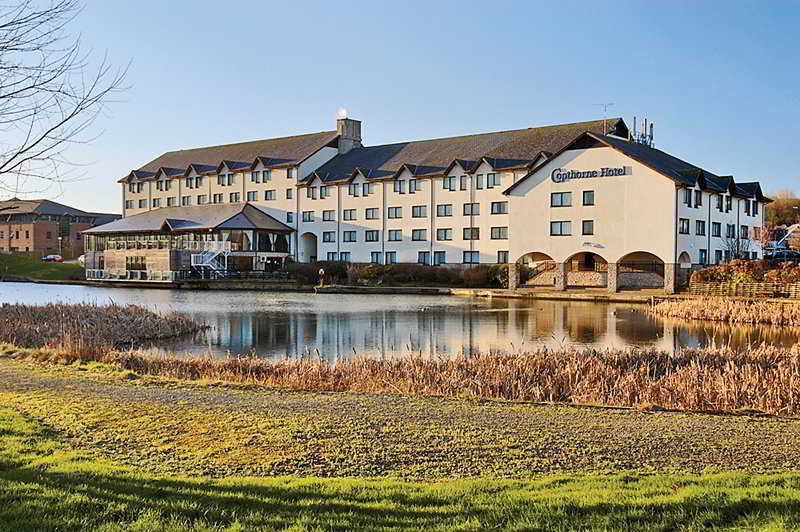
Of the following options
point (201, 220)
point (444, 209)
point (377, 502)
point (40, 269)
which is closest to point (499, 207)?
point (444, 209)

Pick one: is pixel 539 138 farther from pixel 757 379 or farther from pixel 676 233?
pixel 757 379

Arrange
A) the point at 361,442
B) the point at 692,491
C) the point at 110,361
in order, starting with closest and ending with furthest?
the point at 692,491, the point at 361,442, the point at 110,361

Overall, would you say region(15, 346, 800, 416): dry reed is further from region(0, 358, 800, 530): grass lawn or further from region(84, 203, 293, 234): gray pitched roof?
A: region(84, 203, 293, 234): gray pitched roof

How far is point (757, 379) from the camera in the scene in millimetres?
11477

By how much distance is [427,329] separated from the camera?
25953 millimetres

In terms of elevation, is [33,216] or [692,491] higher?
[33,216]

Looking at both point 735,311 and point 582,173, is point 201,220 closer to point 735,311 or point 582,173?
point 582,173

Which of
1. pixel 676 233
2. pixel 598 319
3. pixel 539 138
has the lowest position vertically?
pixel 598 319

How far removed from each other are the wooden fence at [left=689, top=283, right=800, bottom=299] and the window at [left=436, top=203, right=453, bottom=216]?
71.4 feet

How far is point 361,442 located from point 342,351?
11978mm

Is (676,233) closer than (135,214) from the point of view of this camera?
Yes

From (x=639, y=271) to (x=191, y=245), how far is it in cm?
3589

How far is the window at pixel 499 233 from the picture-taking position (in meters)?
54.4

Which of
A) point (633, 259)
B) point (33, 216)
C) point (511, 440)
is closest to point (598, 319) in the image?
point (633, 259)
